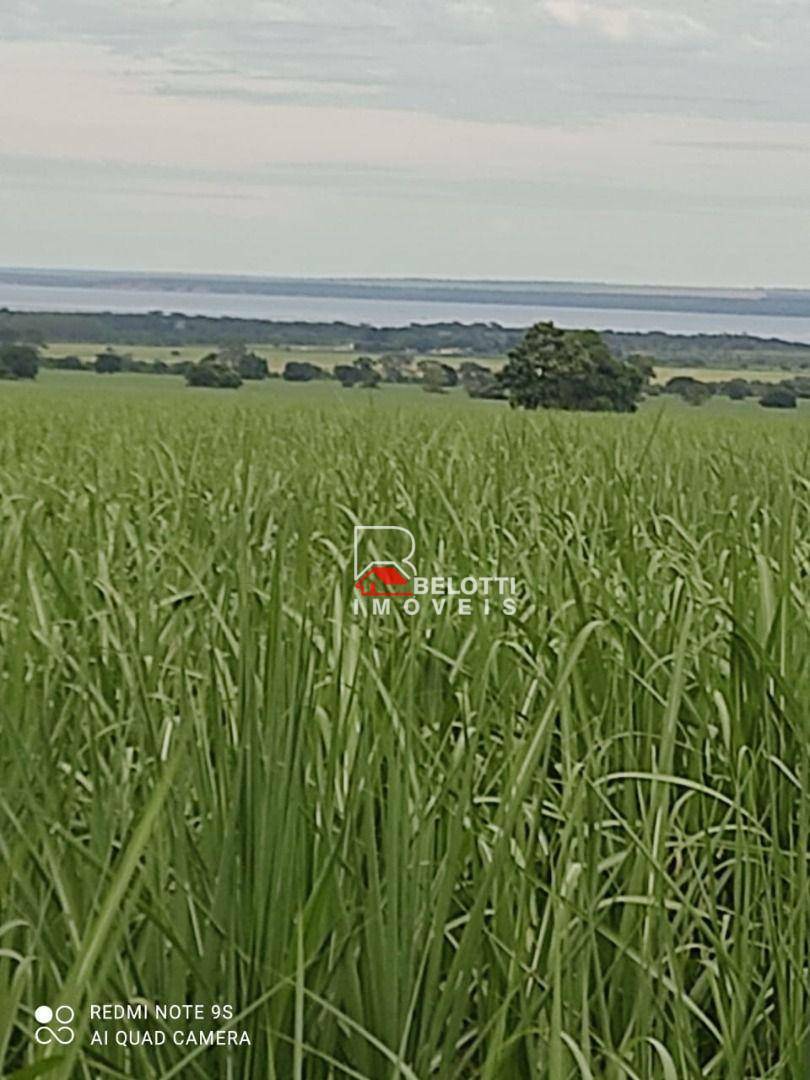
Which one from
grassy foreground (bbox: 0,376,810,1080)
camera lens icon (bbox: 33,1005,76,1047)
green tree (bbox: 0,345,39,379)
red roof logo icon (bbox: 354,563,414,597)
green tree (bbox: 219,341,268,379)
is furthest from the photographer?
green tree (bbox: 0,345,39,379)

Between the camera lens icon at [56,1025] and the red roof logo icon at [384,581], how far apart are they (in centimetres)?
86

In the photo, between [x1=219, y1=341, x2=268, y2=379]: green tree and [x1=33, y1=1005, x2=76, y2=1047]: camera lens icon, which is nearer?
[x1=33, y1=1005, x2=76, y2=1047]: camera lens icon

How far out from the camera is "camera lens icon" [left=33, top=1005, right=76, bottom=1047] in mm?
759

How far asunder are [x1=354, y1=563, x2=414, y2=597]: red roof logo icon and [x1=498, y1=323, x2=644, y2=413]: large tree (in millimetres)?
7651

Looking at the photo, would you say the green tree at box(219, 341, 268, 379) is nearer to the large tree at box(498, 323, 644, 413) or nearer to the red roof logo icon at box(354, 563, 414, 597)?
the large tree at box(498, 323, 644, 413)

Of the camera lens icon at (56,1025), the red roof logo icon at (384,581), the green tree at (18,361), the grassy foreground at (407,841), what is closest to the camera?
the camera lens icon at (56,1025)

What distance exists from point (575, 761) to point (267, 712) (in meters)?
0.46

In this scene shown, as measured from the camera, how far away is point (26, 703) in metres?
1.30

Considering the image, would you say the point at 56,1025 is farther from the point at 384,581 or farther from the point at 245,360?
the point at 245,360

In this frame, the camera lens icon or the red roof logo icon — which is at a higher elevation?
the red roof logo icon

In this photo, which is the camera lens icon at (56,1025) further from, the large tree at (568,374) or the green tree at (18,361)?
the green tree at (18,361)

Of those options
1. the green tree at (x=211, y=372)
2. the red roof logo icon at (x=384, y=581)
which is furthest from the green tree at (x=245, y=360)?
the red roof logo icon at (x=384, y=581)

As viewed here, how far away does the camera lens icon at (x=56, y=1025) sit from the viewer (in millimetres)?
759

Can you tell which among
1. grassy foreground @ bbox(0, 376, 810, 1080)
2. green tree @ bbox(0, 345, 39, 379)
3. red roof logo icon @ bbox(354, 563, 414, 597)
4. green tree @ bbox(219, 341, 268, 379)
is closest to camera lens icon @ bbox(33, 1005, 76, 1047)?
grassy foreground @ bbox(0, 376, 810, 1080)
